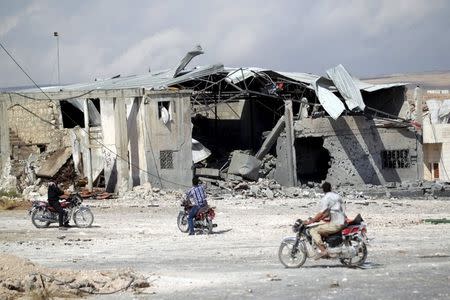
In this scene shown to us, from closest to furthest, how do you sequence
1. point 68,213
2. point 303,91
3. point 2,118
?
point 68,213, point 2,118, point 303,91

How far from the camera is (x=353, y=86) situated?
108 feet

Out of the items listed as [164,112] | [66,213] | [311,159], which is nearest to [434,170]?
[311,159]

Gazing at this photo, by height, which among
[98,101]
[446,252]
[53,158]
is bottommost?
[446,252]

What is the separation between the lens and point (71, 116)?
34438mm

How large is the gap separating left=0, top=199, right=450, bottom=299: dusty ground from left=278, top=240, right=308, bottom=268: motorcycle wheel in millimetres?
194

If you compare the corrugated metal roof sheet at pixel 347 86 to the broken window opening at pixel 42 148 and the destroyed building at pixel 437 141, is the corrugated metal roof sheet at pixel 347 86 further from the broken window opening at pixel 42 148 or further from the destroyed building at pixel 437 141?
the broken window opening at pixel 42 148

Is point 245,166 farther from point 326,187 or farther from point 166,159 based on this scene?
point 326,187

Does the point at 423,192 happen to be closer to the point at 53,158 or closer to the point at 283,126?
the point at 283,126

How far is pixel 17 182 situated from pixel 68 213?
39.7 ft

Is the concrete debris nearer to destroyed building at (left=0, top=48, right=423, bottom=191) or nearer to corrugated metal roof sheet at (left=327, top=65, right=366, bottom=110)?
destroyed building at (left=0, top=48, right=423, bottom=191)

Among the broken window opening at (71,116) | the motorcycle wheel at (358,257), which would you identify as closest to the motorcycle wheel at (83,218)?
the motorcycle wheel at (358,257)

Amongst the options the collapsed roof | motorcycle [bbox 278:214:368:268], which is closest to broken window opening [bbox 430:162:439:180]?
the collapsed roof

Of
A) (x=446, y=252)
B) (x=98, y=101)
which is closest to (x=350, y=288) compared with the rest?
(x=446, y=252)

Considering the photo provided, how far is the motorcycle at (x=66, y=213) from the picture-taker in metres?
20.5
